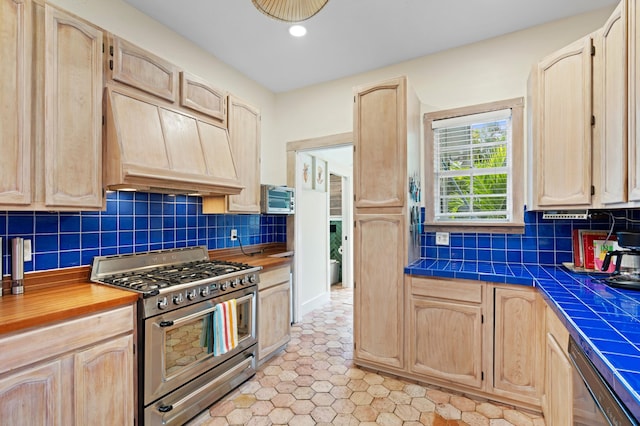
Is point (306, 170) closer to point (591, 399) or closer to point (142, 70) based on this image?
point (142, 70)

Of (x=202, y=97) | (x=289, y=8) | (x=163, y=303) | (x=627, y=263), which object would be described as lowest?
(x=163, y=303)

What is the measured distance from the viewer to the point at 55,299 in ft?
5.37

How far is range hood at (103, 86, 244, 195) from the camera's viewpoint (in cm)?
192

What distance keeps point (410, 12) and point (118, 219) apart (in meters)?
2.70

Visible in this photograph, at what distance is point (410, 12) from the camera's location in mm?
2404

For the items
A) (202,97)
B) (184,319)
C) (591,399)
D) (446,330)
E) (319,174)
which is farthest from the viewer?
(319,174)

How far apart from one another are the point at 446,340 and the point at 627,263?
1.25 meters


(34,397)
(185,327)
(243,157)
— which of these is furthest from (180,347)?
(243,157)

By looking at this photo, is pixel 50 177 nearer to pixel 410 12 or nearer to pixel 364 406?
pixel 364 406

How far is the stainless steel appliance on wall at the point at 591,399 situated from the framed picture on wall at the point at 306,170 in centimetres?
311

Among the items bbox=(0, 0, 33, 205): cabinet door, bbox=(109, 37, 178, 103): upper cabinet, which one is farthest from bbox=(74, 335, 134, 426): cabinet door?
bbox=(109, 37, 178, 103): upper cabinet

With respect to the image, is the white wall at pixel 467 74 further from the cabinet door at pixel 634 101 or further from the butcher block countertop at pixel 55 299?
the butcher block countertop at pixel 55 299

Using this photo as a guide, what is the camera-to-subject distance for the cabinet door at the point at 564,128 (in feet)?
6.69

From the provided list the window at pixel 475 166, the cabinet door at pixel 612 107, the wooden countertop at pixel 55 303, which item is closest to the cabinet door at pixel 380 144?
the window at pixel 475 166
